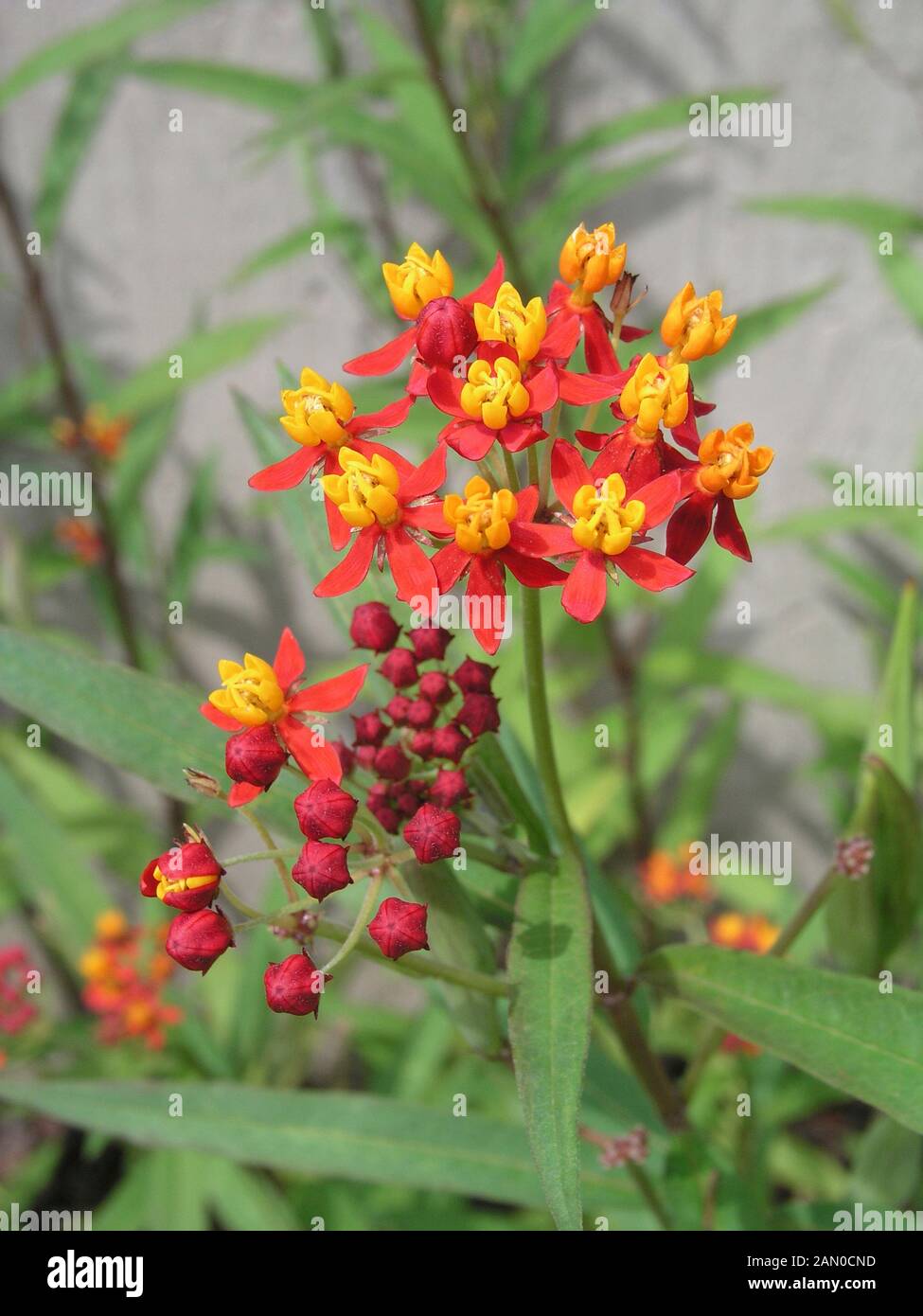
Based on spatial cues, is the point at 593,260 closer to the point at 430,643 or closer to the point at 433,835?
the point at 430,643

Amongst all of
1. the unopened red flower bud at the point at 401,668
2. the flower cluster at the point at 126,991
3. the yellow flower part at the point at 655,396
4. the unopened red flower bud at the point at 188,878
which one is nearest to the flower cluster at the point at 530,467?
the yellow flower part at the point at 655,396

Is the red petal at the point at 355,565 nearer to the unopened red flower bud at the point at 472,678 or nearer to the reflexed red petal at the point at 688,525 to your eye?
the unopened red flower bud at the point at 472,678

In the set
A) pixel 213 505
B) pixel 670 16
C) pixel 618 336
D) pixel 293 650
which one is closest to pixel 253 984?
pixel 213 505

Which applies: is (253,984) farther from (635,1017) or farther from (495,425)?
(495,425)

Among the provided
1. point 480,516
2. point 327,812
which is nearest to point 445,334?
point 480,516

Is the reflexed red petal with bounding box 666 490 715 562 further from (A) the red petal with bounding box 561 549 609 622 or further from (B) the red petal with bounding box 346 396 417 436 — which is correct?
(B) the red petal with bounding box 346 396 417 436
